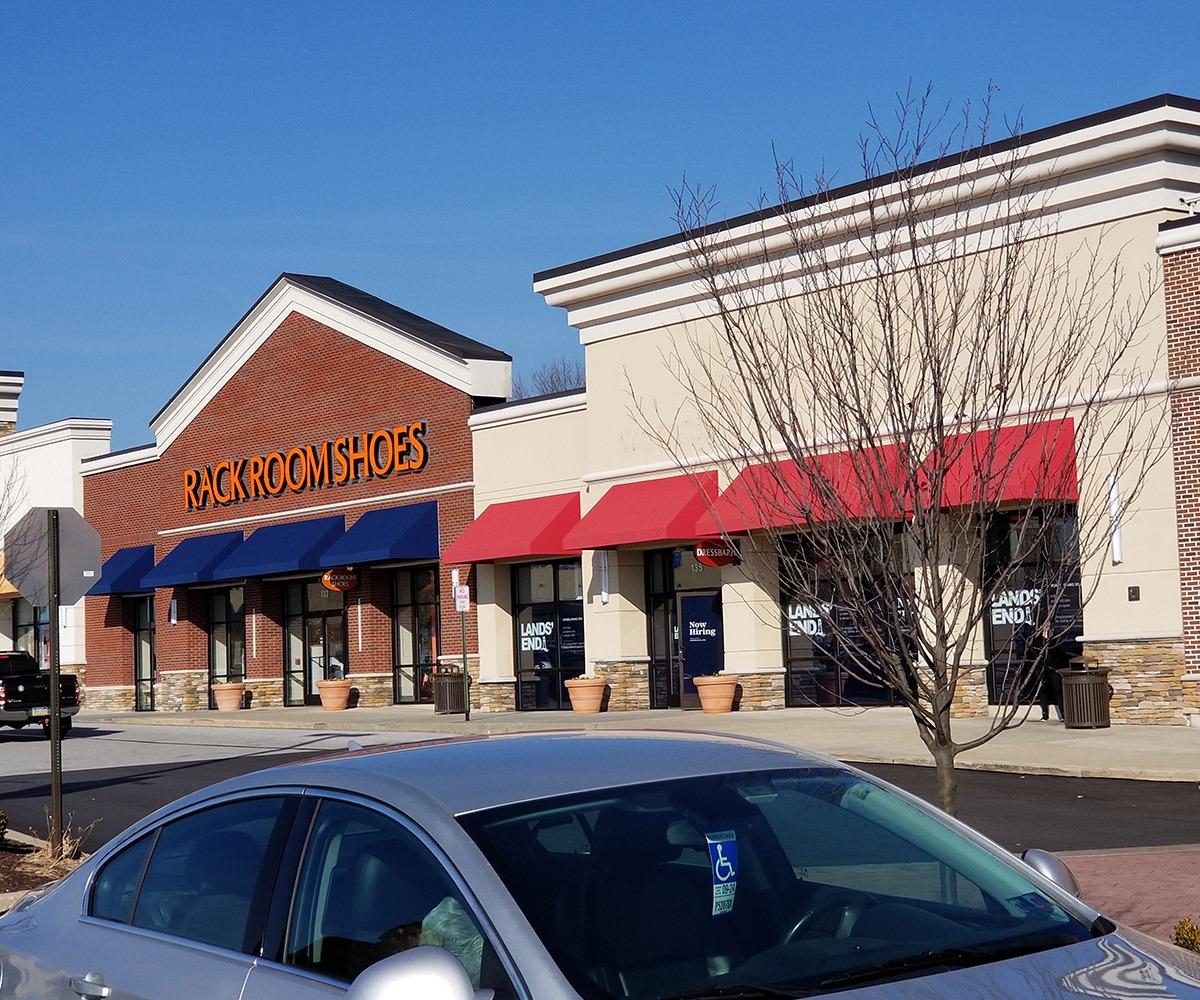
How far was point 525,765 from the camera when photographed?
395 cm

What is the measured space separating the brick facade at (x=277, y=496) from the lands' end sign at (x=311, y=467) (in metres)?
0.17

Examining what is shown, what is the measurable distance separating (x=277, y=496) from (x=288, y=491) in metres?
0.58

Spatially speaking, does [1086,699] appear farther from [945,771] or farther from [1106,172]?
[945,771]

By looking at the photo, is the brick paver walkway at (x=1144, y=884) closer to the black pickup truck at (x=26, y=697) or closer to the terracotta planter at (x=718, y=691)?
the terracotta planter at (x=718, y=691)

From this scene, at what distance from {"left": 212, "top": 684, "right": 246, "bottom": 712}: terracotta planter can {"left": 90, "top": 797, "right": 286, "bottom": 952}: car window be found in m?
35.2

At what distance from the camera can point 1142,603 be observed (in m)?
22.4

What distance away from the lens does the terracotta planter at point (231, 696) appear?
38938 mm

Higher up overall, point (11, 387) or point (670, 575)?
point (11, 387)

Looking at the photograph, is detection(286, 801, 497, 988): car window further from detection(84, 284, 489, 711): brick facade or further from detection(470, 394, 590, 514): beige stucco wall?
detection(84, 284, 489, 711): brick facade

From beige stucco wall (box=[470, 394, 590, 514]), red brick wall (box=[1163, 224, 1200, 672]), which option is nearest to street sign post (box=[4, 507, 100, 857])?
red brick wall (box=[1163, 224, 1200, 672])

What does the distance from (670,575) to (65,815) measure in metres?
14.8

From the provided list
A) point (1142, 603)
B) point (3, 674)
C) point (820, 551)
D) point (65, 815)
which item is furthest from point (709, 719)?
point (820, 551)

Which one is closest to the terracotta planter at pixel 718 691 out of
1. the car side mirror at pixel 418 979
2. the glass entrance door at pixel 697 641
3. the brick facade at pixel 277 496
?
the glass entrance door at pixel 697 641

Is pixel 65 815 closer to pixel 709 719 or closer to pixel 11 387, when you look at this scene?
pixel 709 719
